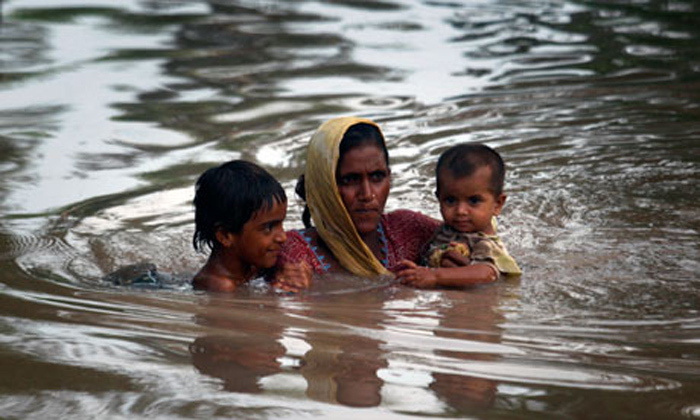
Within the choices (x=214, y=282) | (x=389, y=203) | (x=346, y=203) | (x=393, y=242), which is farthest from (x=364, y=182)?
(x=389, y=203)

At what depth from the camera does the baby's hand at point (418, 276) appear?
4953 mm

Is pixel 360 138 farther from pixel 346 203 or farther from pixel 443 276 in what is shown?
pixel 443 276

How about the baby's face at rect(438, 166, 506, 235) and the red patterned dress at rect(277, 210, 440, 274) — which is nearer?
the baby's face at rect(438, 166, 506, 235)

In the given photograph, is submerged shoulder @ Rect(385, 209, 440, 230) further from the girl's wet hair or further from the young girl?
Answer: the young girl

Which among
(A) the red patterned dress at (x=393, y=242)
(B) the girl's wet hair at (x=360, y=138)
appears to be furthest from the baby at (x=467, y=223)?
(B) the girl's wet hair at (x=360, y=138)

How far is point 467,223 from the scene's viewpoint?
5102mm

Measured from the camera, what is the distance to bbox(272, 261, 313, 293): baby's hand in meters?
4.99

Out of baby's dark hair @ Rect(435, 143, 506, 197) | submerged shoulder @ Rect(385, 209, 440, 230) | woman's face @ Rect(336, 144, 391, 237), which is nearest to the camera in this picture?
woman's face @ Rect(336, 144, 391, 237)

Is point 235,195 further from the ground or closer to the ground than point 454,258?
further from the ground

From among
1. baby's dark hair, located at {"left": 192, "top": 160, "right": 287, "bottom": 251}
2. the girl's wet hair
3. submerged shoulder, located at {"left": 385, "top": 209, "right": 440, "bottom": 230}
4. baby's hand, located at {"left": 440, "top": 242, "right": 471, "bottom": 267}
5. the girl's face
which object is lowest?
baby's hand, located at {"left": 440, "top": 242, "right": 471, "bottom": 267}

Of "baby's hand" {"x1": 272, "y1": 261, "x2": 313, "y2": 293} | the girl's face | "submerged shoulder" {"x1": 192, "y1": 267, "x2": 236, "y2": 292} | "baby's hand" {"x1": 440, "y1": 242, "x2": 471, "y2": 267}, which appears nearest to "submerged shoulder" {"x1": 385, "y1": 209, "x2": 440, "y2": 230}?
"baby's hand" {"x1": 440, "y1": 242, "x2": 471, "y2": 267}

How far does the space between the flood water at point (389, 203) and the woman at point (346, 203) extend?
168 millimetres

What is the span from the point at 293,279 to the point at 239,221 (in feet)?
1.48

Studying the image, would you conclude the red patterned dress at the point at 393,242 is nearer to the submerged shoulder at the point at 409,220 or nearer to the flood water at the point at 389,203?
the submerged shoulder at the point at 409,220
